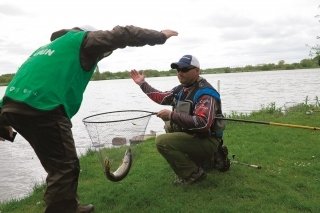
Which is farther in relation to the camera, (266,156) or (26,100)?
(266,156)

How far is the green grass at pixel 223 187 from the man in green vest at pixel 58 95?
3.24 ft

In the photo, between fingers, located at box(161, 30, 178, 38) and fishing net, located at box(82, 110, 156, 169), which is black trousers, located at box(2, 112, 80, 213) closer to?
fishing net, located at box(82, 110, 156, 169)

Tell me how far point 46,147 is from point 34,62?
0.89m

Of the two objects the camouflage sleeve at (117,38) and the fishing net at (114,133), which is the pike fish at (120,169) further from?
the camouflage sleeve at (117,38)

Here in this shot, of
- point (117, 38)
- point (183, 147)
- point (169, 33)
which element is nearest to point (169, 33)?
point (169, 33)

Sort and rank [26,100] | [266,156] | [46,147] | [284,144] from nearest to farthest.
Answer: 1. [26,100]
2. [46,147]
3. [266,156]
4. [284,144]

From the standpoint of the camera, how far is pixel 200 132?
16.2ft

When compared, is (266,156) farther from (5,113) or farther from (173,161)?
(5,113)

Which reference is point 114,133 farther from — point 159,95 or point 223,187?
point 223,187

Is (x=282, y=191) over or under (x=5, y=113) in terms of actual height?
under

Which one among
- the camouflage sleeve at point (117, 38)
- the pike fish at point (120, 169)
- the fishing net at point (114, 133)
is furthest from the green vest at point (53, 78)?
the pike fish at point (120, 169)

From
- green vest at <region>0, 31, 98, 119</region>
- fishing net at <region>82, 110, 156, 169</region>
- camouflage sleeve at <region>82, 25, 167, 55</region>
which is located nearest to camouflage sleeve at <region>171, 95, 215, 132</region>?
fishing net at <region>82, 110, 156, 169</region>

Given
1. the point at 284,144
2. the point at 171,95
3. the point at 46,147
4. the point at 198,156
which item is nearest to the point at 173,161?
the point at 198,156

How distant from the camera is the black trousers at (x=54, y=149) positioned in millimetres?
3555
